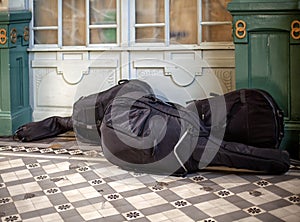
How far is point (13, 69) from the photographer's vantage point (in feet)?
15.7

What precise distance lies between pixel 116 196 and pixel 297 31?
1.86 m

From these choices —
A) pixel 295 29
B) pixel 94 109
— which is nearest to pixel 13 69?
pixel 94 109

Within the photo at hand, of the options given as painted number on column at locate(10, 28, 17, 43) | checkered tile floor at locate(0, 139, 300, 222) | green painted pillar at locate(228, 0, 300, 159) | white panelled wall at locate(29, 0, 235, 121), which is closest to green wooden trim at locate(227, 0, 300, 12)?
green painted pillar at locate(228, 0, 300, 159)

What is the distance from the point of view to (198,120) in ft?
11.7

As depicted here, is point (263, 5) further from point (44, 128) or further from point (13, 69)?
point (13, 69)

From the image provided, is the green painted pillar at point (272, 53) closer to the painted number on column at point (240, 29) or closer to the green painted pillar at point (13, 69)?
the painted number on column at point (240, 29)

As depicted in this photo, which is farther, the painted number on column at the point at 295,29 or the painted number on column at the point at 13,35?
the painted number on column at the point at 13,35

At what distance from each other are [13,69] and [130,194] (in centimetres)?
219

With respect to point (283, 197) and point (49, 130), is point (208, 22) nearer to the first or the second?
point (49, 130)

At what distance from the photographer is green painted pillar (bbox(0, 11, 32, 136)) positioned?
4645 mm

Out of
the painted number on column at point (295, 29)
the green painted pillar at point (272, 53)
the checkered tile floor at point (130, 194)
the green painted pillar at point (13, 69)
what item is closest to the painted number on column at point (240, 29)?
the green painted pillar at point (272, 53)

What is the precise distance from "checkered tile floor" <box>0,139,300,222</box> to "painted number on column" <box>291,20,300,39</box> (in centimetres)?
101

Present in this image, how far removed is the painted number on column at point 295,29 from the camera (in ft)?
12.5

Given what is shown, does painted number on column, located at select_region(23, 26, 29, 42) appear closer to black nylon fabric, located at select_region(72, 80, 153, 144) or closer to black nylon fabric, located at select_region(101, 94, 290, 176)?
black nylon fabric, located at select_region(72, 80, 153, 144)
